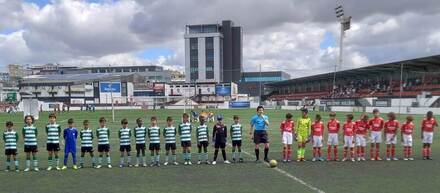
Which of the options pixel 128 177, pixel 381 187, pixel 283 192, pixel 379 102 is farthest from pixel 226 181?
pixel 379 102

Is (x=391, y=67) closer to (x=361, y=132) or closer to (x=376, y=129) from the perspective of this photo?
(x=376, y=129)

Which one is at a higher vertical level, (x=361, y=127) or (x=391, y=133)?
(x=361, y=127)

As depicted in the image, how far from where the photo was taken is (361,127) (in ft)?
53.4

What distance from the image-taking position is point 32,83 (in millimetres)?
141500

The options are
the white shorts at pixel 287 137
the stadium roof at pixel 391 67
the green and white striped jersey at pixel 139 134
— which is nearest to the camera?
the green and white striped jersey at pixel 139 134

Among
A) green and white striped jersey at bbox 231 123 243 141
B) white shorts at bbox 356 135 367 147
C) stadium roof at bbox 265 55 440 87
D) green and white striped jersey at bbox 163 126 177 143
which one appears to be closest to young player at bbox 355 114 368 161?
white shorts at bbox 356 135 367 147

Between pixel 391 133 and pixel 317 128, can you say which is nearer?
pixel 317 128

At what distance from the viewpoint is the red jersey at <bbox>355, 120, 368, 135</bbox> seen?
1622cm

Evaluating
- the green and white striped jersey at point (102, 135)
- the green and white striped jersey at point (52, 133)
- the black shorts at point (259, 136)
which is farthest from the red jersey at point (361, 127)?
the green and white striped jersey at point (52, 133)

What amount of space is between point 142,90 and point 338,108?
84.5 m

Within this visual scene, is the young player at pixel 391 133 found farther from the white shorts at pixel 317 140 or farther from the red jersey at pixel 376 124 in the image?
the white shorts at pixel 317 140

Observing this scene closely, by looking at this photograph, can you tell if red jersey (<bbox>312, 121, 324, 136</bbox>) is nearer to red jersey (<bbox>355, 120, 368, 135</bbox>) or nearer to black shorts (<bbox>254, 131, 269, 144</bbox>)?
red jersey (<bbox>355, 120, 368, 135</bbox>)

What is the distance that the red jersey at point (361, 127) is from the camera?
16219 mm

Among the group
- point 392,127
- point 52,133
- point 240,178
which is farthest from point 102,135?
point 392,127
